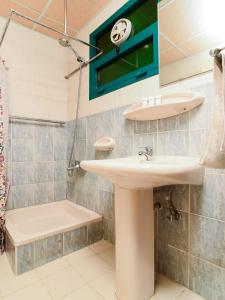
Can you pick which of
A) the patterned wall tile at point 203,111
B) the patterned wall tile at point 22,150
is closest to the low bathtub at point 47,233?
the patterned wall tile at point 22,150

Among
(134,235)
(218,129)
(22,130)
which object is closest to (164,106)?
(218,129)

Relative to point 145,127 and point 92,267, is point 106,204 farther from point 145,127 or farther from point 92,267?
point 145,127

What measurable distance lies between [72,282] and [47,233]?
0.35 meters

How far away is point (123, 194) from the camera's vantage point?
0.93 metres

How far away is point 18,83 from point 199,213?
6.32 ft

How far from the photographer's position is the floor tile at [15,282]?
1.03 meters

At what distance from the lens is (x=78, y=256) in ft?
4.46

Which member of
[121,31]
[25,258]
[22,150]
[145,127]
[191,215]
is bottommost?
[25,258]

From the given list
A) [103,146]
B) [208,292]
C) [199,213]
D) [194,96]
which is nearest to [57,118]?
[103,146]

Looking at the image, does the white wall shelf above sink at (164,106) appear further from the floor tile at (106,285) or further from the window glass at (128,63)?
the floor tile at (106,285)

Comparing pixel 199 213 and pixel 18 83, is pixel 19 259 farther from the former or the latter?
pixel 18 83

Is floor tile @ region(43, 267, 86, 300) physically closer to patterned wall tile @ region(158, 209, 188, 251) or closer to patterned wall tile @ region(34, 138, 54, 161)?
patterned wall tile @ region(158, 209, 188, 251)

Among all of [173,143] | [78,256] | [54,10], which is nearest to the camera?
[173,143]

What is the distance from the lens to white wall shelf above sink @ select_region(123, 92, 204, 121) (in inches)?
38.6
